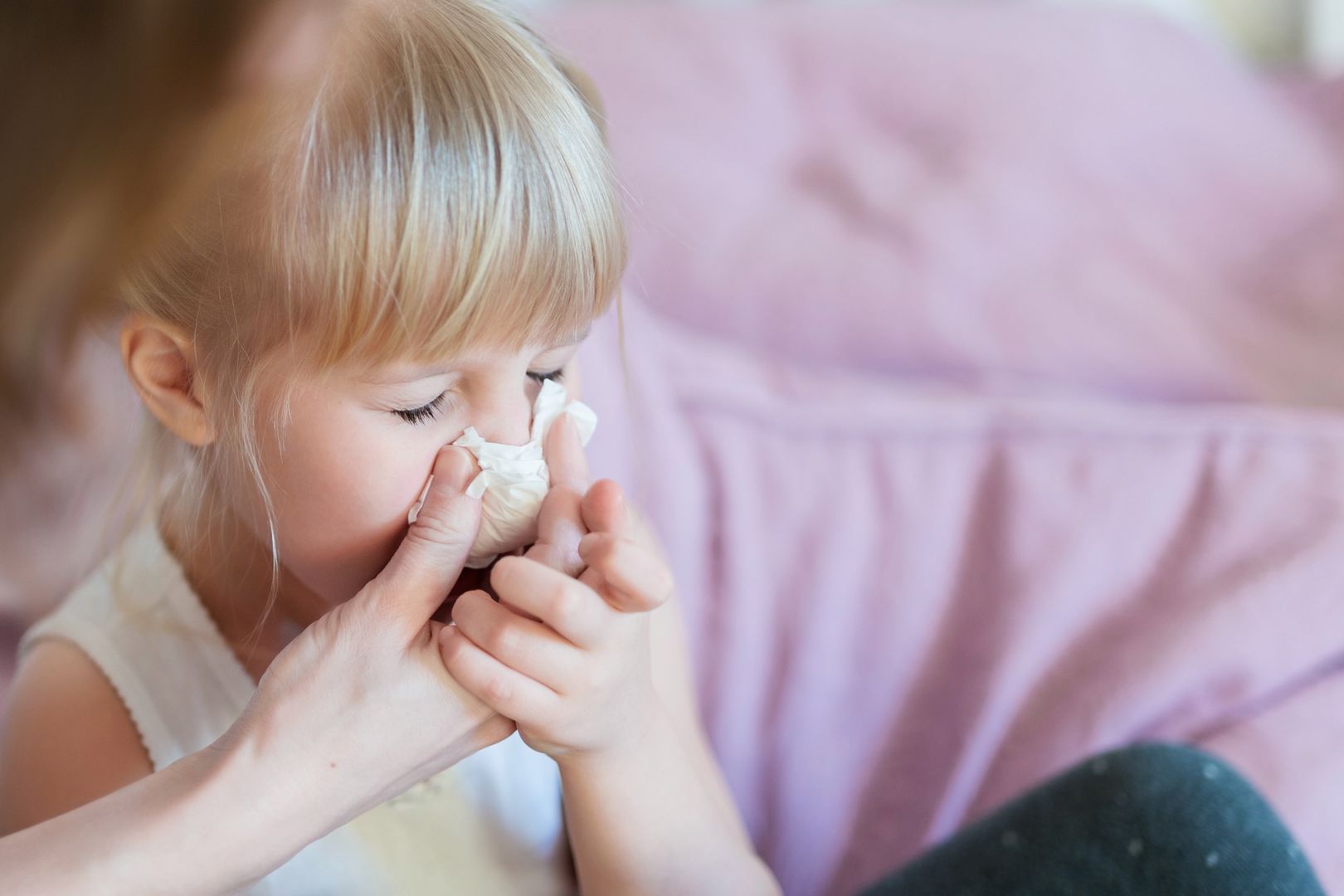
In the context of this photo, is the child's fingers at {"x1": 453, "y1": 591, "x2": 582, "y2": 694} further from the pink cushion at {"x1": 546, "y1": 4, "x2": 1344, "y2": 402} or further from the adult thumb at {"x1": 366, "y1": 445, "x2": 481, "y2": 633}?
the pink cushion at {"x1": 546, "y1": 4, "x2": 1344, "y2": 402}

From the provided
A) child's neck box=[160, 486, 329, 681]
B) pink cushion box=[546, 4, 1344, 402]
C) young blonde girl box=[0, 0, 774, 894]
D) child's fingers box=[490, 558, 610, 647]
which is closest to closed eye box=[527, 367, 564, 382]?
young blonde girl box=[0, 0, 774, 894]

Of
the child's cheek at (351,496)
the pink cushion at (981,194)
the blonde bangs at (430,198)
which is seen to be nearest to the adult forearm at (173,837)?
the child's cheek at (351,496)

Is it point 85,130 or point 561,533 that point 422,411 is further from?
point 85,130

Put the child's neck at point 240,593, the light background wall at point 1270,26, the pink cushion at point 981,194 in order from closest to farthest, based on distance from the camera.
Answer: the child's neck at point 240,593, the pink cushion at point 981,194, the light background wall at point 1270,26

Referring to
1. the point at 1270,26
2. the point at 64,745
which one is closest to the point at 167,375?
the point at 64,745

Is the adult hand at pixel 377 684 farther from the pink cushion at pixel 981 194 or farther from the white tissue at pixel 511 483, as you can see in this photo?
the pink cushion at pixel 981 194

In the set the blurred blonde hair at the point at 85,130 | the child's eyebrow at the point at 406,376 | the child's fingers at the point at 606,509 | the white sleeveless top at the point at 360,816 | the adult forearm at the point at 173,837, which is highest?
the blurred blonde hair at the point at 85,130

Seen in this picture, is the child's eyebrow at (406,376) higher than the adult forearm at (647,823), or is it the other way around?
the child's eyebrow at (406,376)

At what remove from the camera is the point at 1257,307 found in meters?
1.38

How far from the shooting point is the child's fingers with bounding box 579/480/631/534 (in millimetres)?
617

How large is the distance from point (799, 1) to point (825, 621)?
987 mm

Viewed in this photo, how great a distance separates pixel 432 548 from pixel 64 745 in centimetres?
30

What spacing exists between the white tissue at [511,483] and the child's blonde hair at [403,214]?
51 millimetres

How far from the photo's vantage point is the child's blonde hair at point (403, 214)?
22.9 inches
